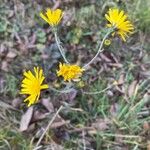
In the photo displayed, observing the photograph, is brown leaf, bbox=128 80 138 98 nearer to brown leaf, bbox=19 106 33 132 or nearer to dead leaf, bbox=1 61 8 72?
brown leaf, bbox=19 106 33 132

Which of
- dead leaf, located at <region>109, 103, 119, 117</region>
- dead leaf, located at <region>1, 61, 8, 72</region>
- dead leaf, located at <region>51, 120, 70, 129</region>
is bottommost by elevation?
dead leaf, located at <region>109, 103, 119, 117</region>

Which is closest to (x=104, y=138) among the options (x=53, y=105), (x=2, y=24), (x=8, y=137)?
(x=53, y=105)

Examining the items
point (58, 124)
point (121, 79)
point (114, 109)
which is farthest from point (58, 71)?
point (121, 79)

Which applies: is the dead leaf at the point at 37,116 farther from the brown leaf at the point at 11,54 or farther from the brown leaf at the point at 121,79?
the brown leaf at the point at 121,79

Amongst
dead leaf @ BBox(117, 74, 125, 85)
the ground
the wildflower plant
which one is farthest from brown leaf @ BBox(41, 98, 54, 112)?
the wildflower plant

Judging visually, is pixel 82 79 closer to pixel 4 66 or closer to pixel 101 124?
pixel 101 124

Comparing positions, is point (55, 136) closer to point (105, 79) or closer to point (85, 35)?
point (105, 79)

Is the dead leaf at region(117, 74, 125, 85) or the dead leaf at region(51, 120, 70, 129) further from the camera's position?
the dead leaf at region(117, 74, 125, 85)

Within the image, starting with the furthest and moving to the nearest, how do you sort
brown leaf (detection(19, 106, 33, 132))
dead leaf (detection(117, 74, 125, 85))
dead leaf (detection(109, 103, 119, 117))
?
1. dead leaf (detection(117, 74, 125, 85))
2. dead leaf (detection(109, 103, 119, 117))
3. brown leaf (detection(19, 106, 33, 132))
